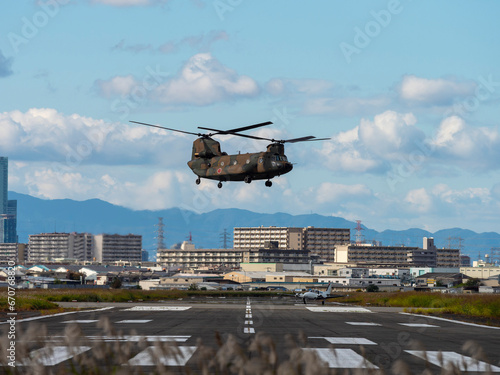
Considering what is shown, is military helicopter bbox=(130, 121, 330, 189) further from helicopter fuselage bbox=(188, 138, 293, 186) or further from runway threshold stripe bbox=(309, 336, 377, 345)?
runway threshold stripe bbox=(309, 336, 377, 345)

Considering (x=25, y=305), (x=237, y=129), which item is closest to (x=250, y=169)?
(x=237, y=129)

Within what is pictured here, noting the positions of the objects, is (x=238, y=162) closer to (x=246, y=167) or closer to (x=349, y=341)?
Result: (x=246, y=167)

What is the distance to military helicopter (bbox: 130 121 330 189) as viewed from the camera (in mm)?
52406

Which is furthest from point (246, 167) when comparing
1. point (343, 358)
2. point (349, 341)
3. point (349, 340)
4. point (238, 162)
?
point (343, 358)

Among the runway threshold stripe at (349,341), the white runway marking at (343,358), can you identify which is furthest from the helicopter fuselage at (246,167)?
the white runway marking at (343,358)

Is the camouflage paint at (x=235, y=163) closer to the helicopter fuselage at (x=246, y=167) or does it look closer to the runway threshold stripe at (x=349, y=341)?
the helicopter fuselage at (x=246, y=167)

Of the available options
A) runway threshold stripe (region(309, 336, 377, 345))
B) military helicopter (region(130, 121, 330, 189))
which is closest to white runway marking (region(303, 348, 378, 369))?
runway threshold stripe (region(309, 336, 377, 345))

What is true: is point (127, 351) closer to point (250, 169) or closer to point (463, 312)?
point (250, 169)

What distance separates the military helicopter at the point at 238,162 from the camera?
172ft

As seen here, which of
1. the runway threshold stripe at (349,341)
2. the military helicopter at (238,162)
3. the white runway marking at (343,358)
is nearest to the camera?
the white runway marking at (343,358)

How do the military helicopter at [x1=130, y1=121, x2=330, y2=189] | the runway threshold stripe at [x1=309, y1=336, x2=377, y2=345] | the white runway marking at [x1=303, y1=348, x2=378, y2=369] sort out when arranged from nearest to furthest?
the white runway marking at [x1=303, y1=348, x2=378, y2=369], the runway threshold stripe at [x1=309, y1=336, x2=377, y2=345], the military helicopter at [x1=130, y1=121, x2=330, y2=189]

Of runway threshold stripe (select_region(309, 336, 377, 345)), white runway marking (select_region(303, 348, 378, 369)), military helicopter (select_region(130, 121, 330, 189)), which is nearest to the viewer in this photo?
white runway marking (select_region(303, 348, 378, 369))

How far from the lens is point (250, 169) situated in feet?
174

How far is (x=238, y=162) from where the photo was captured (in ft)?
178
